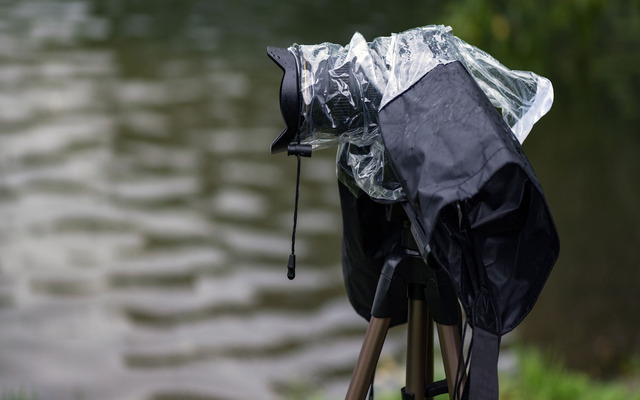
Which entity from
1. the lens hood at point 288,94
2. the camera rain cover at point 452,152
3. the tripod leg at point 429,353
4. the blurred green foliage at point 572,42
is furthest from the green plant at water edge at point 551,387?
the blurred green foliage at point 572,42

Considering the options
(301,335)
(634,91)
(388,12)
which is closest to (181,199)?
(301,335)

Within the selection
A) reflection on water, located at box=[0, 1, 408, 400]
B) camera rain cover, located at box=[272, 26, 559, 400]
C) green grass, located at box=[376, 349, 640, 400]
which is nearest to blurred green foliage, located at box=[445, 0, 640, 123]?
reflection on water, located at box=[0, 1, 408, 400]

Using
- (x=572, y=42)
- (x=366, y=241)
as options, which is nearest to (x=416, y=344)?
(x=366, y=241)

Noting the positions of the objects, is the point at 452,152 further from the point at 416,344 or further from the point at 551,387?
the point at 551,387

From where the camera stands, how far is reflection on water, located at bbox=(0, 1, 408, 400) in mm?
3014

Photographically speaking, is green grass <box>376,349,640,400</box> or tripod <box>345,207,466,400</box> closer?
tripod <box>345,207,466,400</box>

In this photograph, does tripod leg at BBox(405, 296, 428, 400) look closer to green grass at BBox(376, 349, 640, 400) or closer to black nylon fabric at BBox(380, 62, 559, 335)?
black nylon fabric at BBox(380, 62, 559, 335)

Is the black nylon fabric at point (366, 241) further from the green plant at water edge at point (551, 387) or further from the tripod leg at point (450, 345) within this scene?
the green plant at water edge at point (551, 387)

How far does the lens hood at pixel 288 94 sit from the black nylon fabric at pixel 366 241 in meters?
0.24

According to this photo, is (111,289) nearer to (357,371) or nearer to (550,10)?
(357,371)

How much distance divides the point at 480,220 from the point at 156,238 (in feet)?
9.37

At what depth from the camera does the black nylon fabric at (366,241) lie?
5.31 feet

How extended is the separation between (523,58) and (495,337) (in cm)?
454

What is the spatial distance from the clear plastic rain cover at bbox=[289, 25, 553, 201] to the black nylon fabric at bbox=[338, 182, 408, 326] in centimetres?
9
